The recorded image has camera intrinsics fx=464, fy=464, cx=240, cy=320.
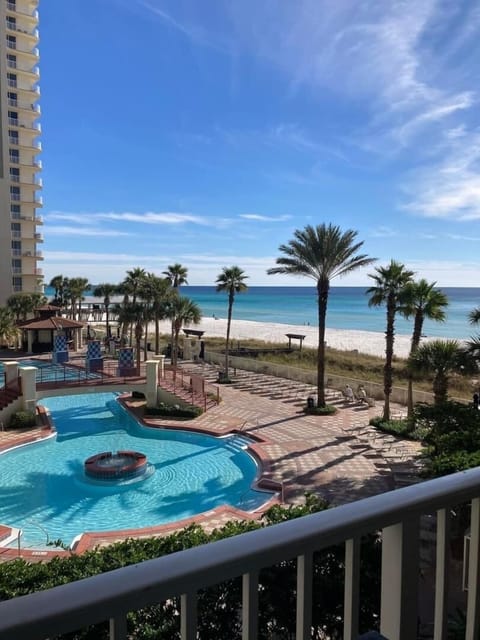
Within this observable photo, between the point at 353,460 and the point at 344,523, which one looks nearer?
the point at 344,523

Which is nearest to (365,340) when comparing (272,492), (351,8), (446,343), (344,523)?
(446,343)

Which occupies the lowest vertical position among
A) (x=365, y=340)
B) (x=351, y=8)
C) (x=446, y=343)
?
(x=365, y=340)

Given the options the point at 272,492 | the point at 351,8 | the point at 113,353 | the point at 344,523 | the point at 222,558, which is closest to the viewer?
the point at 222,558

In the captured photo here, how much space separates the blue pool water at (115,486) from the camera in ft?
39.5

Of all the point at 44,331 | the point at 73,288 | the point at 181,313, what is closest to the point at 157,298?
the point at 181,313

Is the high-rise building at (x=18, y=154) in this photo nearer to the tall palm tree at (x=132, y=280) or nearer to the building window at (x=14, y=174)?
the building window at (x=14, y=174)

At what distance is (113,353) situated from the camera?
1427 inches

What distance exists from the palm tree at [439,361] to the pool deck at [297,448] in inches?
99.7

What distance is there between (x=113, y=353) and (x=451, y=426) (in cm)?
2921

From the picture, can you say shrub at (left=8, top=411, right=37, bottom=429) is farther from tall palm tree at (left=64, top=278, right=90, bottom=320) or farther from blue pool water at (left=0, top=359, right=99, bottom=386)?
tall palm tree at (left=64, top=278, right=90, bottom=320)

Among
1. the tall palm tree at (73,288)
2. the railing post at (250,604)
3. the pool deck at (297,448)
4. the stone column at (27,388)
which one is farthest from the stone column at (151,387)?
the tall palm tree at (73,288)

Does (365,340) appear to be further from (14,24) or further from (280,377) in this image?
(14,24)

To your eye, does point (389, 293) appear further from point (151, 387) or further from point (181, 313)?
point (181, 313)

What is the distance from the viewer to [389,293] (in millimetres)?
19672
